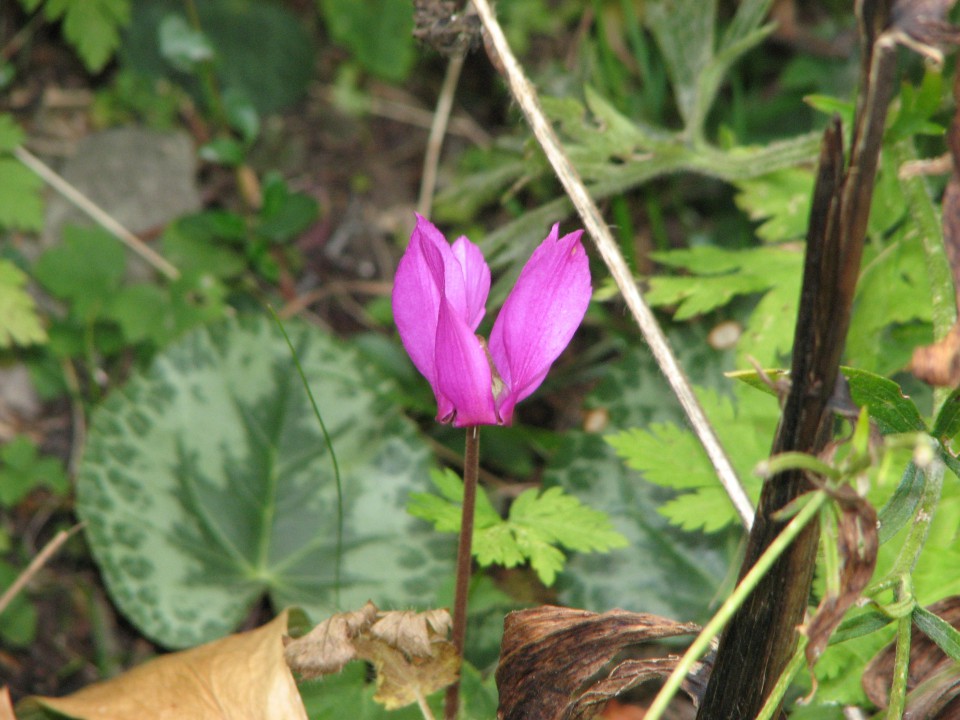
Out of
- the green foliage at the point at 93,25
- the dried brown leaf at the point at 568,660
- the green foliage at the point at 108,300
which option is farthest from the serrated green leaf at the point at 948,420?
the green foliage at the point at 93,25

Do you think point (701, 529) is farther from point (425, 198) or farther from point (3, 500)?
point (3, 500)

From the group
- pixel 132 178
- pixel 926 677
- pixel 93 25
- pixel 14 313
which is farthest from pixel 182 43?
pixel 926 677

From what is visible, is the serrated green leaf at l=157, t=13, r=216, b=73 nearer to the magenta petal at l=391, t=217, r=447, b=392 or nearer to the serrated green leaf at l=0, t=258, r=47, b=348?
the serrated green leaf at l=0, t=258, r=47, b=348

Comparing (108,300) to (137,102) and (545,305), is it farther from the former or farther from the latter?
(545,305)

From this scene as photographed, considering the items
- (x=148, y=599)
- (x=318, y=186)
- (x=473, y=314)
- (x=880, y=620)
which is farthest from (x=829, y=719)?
(x=318, y=186)

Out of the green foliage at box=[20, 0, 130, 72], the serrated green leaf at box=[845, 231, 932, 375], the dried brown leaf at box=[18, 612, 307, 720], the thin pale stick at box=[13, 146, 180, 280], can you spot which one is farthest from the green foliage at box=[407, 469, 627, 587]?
the green foliage at box=[20, 0, 130, 72]

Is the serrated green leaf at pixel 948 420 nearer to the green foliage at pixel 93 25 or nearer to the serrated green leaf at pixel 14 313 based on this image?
the serrated green leaf at pixel 14 313

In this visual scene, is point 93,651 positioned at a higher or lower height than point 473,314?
lower
